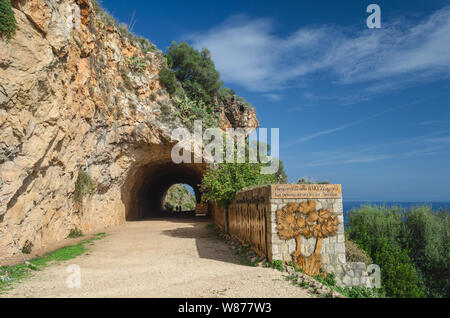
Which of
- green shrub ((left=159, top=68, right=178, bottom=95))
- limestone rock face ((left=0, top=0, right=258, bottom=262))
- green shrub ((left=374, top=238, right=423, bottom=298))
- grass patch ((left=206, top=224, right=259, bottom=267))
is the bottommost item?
green shrub ((left=374, top=238, right=423, bottom=298))

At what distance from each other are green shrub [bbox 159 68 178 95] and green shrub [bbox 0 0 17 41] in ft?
40.6

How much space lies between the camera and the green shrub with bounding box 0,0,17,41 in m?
9.36

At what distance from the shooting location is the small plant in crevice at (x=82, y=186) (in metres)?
14.8

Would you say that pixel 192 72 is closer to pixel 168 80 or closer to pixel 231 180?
pixel 168 80

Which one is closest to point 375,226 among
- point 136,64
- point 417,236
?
point 417,236

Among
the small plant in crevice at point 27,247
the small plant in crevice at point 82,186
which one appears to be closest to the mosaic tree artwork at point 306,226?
the small plant in crevice at point 27,247

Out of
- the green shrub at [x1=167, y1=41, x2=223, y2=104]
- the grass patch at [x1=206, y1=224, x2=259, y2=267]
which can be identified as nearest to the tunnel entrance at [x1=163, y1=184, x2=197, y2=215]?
the green shrub at [x1=167, y1=41, x2=223, y2=104]

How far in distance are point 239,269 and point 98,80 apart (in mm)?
12913

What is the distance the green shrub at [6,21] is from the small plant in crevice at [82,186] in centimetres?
705

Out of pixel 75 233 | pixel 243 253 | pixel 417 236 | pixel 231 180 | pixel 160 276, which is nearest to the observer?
pixel 160 276

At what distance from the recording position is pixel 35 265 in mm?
8836

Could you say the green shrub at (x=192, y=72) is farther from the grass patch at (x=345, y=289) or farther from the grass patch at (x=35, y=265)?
the grass patch at (x=345, y=289)

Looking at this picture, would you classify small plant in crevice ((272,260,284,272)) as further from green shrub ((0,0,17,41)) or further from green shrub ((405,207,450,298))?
green shrub ((0,0,17,41))

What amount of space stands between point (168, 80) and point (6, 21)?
42.0 ft
